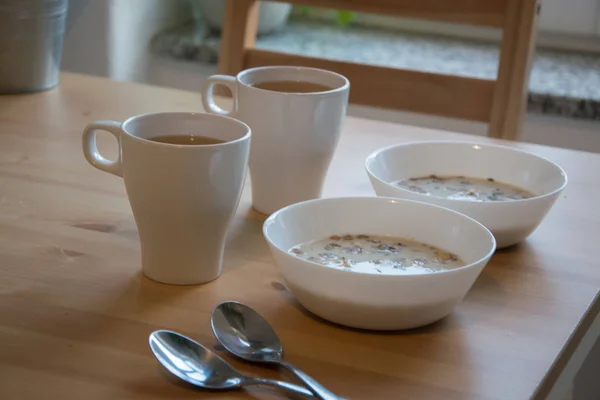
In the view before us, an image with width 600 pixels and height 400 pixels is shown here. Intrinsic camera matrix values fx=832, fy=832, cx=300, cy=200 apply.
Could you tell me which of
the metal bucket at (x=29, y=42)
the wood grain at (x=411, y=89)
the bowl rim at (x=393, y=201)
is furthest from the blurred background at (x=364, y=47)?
the bowl rim at (x=393, y=201)

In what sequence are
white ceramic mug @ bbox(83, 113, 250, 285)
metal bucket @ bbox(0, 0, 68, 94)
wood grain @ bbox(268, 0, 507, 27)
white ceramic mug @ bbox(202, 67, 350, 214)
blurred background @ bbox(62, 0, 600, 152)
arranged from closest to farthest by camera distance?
white ceramic mug @ bbox(83, 113, 250, 285) < white ceramic mug @ bbox(202, 67, 350, 214) < metal bucket @ bbox(0, 0, 68, 94) < wood grain @ bbox(268, 0, 507, 27) < blurred background @ bbox(62, 0, 600, 152)

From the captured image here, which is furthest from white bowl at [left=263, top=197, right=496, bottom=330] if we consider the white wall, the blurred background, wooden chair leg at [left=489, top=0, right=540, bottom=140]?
the white wall

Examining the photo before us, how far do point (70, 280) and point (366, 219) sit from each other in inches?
9.7

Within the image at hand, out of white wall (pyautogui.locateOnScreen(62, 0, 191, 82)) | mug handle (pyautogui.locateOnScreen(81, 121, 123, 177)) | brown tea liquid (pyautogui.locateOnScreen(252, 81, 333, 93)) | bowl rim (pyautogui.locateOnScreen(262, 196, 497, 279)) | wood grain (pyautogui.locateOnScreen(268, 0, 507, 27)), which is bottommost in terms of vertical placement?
white wall (pyautogui.locateOnScreen(62, 0, 191, 82))

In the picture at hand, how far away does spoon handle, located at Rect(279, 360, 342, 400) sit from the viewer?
494 mm

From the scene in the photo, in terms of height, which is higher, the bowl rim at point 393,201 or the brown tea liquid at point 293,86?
the brown tea liquid at point 293,86

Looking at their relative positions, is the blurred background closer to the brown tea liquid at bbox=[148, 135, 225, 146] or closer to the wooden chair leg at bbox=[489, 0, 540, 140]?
the wooden chair leg at bbox=[489, 0, 540, 140]

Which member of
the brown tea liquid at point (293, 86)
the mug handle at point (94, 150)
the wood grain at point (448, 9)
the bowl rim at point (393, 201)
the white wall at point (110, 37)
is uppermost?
the wood grain at point (448, 9)

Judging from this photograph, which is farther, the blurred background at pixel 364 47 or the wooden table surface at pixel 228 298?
the blurred background at pixel 364 47

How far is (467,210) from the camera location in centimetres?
72

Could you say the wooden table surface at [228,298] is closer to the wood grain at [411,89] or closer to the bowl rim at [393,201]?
the bowl rim at [393,201]

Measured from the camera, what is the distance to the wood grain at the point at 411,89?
1.23 metres

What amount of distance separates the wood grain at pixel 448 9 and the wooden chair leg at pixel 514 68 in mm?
23

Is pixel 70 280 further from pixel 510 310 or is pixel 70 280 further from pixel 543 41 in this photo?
pixel 543 41
